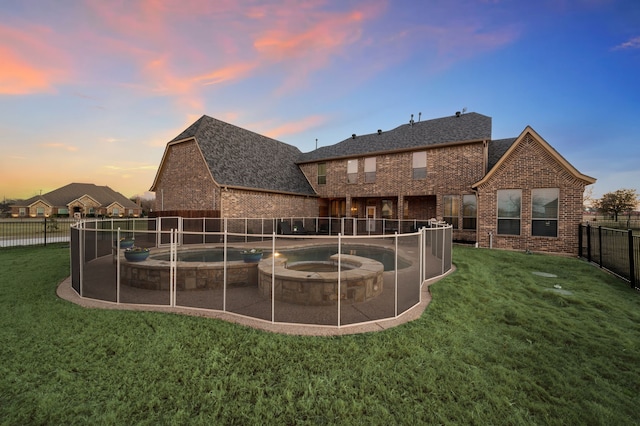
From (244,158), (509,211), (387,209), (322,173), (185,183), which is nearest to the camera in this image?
(509,211)

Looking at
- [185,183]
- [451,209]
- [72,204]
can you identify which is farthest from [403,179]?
[72,204]

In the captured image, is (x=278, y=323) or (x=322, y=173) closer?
(x=278, y=323)

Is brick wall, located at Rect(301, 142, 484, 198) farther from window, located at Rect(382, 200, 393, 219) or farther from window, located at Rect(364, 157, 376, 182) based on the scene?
window, located at Rect(382, 200, 393, 219)

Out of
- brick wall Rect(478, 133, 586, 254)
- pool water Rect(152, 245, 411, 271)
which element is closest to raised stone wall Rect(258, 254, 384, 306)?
pool water Rect(152, 245, 411, 271)

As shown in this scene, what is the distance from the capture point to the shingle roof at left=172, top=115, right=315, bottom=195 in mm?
17406

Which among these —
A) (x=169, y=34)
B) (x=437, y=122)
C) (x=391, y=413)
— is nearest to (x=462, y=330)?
(x=391, y=413)

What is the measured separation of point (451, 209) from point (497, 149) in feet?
19.5

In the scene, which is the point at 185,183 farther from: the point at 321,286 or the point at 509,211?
the point at 509,211

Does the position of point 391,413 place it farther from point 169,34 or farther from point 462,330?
point 169,34

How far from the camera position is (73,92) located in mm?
13898

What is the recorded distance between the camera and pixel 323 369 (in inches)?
138

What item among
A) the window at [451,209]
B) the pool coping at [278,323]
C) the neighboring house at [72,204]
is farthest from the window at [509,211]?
the neighboring house at [72,204]

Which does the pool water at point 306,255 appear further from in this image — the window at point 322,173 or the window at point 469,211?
the window at point 322,173

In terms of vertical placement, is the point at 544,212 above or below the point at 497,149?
below
